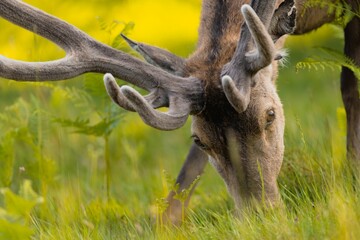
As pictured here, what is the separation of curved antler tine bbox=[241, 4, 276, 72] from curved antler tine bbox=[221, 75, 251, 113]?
0.14 meters

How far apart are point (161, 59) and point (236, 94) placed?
838 mm

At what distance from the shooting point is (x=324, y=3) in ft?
20.1

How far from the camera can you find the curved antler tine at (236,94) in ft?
16.6

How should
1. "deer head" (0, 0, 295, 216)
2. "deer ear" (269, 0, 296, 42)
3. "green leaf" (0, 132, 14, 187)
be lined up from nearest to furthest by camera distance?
1. "deer head" (0, 0, 295, 216)
2. "deer ear" (269, 0, 296, 42)
3. "green leaf" (0, 132, 14, 187)

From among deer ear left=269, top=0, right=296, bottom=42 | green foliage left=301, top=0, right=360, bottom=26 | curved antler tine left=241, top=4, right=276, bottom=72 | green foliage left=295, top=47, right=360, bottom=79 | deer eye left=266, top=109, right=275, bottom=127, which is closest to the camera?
curved antler tine left=241, top=4, right=276, bottom=72

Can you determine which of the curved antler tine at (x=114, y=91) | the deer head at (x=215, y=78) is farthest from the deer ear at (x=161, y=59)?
the curved antler tine at (x=114, y=91)

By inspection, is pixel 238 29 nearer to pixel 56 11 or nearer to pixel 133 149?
pixel 133 149

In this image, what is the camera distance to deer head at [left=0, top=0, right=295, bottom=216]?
5.46m

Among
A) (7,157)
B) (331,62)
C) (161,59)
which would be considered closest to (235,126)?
(161,59)

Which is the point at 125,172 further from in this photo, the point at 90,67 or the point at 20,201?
the point at 20,201

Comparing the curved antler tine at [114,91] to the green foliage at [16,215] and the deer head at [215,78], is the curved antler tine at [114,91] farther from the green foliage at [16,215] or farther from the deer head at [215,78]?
the green foliage at [16,215]

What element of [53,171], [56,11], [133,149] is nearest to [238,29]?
[53,171]

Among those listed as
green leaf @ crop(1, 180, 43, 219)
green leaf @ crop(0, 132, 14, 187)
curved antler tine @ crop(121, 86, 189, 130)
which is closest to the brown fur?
curved antler tine @ crop(121, 86, 189, 130)

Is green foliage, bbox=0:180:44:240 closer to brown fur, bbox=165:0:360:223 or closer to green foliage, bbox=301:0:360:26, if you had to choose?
brown fur, bbox=165:0:360:223
